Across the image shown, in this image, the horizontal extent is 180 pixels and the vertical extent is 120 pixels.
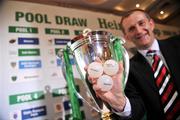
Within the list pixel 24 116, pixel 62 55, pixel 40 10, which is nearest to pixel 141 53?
pixel 62 55

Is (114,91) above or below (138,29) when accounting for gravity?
below

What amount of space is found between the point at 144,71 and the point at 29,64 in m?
A: 0.72

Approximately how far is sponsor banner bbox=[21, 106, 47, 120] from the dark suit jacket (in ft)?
1.89

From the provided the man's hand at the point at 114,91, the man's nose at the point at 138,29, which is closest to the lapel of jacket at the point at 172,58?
the man's nose at the point at 138,29

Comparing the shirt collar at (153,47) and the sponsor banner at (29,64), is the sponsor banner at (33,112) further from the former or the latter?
the shirt collar at (153,47)

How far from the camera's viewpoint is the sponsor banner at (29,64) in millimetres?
1293

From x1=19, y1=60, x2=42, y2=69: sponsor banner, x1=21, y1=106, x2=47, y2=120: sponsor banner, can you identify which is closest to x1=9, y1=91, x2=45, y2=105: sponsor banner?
x1=21, y1=106, x2=47, y2=120: sponsor banner

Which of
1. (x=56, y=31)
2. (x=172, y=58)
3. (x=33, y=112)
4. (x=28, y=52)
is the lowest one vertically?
(x=33, y=112)

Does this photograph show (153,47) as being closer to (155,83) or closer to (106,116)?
(155,83)

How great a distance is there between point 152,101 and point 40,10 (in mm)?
1029

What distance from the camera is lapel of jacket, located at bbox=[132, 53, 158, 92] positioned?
0.93 meters

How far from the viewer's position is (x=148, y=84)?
0.93 m

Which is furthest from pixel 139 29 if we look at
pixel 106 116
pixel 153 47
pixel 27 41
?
pixel 27 41

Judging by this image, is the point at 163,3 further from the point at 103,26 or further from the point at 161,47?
the point at 161,47
